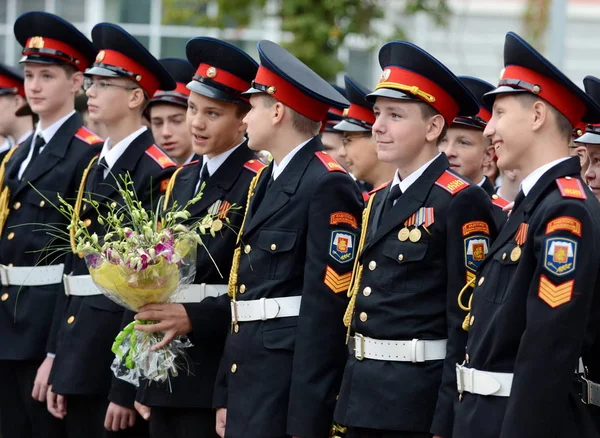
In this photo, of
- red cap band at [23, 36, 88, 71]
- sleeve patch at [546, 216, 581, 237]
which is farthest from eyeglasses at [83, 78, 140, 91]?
sleeve patch at [546, 216, 581, 237]

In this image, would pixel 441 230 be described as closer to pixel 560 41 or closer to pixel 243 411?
pixel 243 411

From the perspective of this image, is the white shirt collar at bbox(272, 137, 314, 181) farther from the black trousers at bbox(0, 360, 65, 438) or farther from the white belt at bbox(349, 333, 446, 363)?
the black trousers at bbox(0, 360, 65, 438)

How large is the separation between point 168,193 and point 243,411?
137cm

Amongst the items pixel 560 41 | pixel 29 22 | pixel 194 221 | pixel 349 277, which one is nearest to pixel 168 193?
pixel 194 221

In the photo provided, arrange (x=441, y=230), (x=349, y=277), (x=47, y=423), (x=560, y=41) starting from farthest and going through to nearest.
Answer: (x=560, y=41) < (x=47, y=423) < (x=349, y=277) < (x=441, y=230)

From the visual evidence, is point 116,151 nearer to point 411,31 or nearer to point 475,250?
point 475,250

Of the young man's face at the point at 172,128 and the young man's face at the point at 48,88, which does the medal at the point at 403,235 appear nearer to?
the young man's face at the point at 48,88

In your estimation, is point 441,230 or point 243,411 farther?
point 243,411

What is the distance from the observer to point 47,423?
6473 mm

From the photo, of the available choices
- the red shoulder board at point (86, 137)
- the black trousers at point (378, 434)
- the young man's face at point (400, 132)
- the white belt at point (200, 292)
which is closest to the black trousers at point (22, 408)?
the red shoulder board at point (86, 137)

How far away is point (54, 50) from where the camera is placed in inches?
263

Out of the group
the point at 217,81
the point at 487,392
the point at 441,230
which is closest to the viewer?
the point at 487,392

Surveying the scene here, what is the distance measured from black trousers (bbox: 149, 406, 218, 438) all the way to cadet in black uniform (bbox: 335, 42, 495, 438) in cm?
105

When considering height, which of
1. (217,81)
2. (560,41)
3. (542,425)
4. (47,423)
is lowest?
(47,423)
